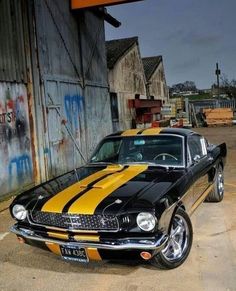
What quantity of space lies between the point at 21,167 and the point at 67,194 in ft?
16.0

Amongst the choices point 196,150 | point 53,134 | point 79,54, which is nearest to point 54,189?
point 196,150

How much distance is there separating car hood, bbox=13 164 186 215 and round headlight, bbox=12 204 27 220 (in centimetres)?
6

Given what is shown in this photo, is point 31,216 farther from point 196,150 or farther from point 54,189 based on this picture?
point 196,150

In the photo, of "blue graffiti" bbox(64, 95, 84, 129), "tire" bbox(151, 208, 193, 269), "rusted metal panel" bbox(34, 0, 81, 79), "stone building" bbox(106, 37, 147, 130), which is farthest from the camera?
"stone building" bbox(106, 37, 147, 130)

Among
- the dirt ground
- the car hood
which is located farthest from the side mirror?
the dirt ground

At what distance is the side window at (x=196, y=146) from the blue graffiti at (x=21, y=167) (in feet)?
14.0

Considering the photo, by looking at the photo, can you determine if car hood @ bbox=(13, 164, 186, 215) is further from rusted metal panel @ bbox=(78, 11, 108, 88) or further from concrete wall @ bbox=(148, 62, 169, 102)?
concrete wall @ bbox=(148, 62, 169, 102)

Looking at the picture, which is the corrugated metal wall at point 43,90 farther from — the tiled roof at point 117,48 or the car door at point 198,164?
the tiled roof at point 117,48

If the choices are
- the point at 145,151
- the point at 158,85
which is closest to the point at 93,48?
the point at 145,151

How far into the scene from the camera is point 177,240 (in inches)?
187

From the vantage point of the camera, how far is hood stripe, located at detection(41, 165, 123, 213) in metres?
4.47

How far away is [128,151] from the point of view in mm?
6090

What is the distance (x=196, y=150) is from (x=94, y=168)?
163 centimetres

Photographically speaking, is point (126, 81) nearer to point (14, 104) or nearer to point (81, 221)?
point (14, 104)
